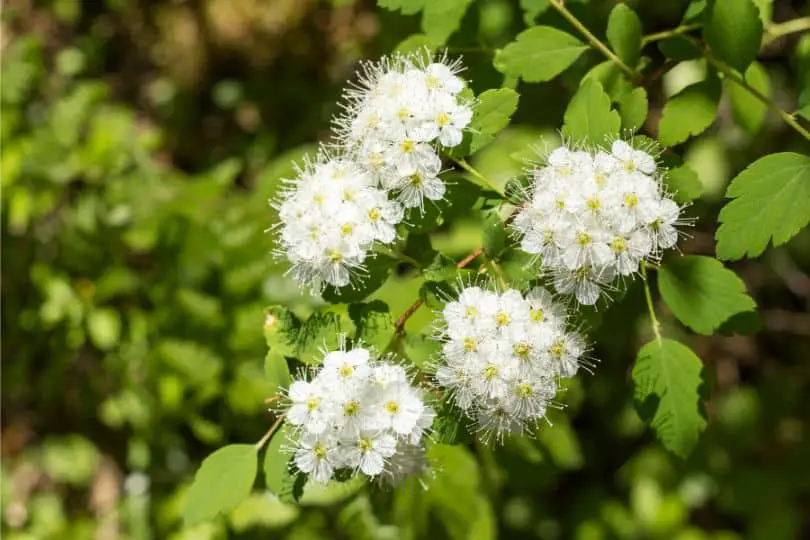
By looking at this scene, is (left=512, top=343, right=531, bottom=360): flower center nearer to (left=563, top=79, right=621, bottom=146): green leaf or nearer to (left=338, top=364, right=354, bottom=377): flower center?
(left=338, top=364, right=354, bottom=377): flower center

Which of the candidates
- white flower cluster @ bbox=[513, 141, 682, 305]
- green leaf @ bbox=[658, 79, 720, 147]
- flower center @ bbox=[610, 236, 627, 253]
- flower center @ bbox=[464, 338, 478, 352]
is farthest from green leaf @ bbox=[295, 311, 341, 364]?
green leaf @ bbox=[658, 79, 720, 147]

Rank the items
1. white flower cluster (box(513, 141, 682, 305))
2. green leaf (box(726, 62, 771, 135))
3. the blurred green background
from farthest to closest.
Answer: the blurred green background < green leaf (box(726, 62, 771, 135)) < white flower cluster (box(513, 141, 682, 305))

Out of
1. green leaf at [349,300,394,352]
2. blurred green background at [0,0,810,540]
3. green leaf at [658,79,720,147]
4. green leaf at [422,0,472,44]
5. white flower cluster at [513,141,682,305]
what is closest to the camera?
white flower cluster at [513,141,682,305]

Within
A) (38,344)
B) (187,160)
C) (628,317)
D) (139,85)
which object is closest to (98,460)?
(38,344)

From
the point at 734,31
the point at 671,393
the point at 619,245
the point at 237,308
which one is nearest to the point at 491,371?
the point at 619,245

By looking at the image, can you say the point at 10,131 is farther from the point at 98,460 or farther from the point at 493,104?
the point at 493,104

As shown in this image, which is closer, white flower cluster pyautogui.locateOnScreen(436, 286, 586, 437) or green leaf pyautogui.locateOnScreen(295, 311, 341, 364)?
white flower cluster pyautogui.locateOnScreen(436, 286, 586, 437)

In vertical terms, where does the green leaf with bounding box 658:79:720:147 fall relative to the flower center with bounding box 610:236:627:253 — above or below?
above

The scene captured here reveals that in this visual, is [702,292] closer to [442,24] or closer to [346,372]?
[346,372]
